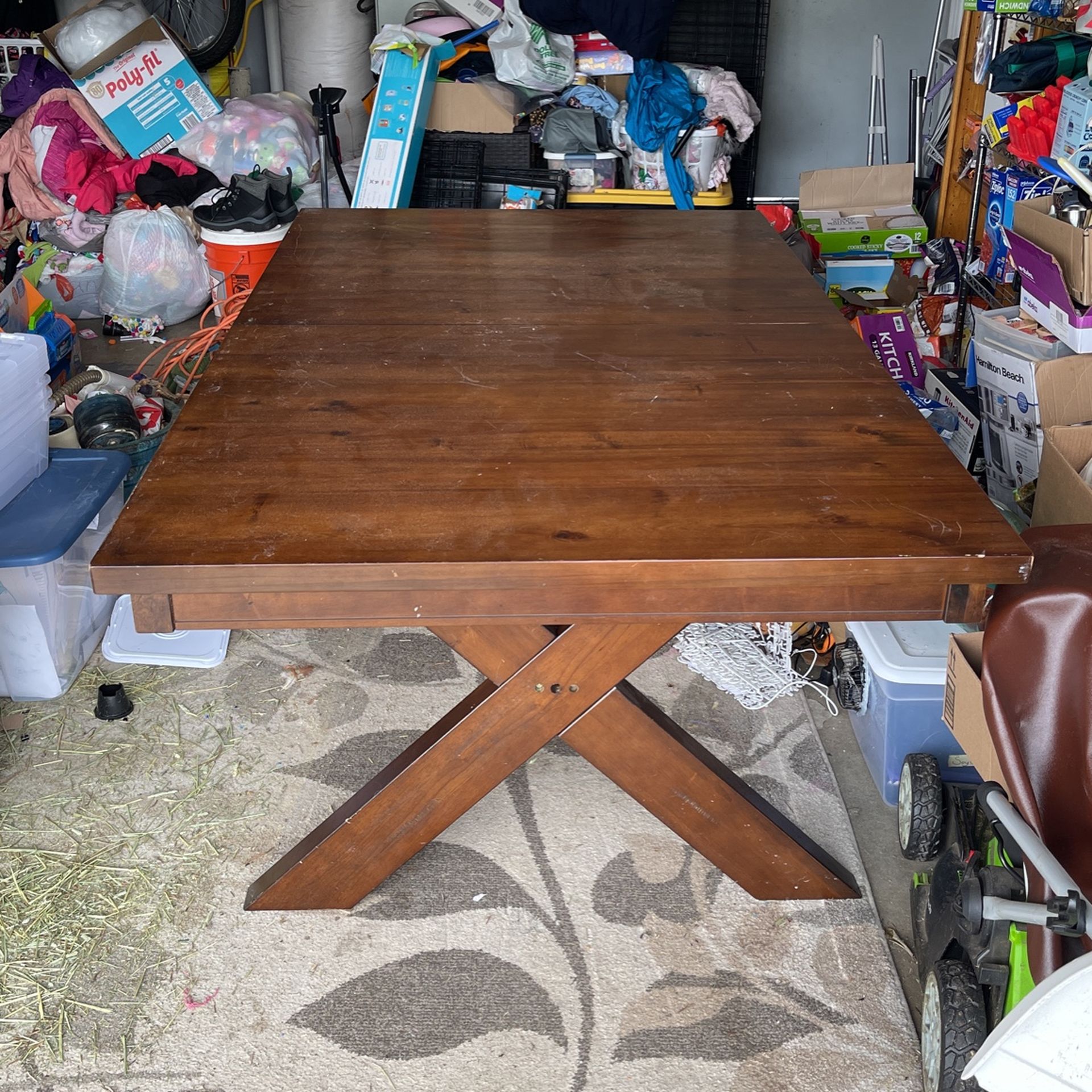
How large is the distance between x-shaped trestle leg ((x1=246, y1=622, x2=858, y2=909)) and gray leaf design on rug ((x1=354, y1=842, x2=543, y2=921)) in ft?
0.18

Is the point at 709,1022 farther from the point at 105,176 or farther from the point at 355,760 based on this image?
the point at 105,176

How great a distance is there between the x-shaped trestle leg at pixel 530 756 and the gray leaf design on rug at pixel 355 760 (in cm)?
25

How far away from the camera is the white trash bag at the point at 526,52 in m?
4.14

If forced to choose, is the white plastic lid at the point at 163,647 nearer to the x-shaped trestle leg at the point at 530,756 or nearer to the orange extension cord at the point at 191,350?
the x-shaped trestle leg at the point at 530,756

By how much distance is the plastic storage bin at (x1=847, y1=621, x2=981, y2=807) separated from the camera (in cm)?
189

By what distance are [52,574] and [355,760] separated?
69 centimetres

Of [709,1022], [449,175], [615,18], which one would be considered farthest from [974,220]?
[709,1022]

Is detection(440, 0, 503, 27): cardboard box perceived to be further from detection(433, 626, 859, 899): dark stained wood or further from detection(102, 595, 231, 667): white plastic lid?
detection(433, 626, 859, 899): dark stained wood

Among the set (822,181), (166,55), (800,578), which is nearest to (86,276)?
(166,55)

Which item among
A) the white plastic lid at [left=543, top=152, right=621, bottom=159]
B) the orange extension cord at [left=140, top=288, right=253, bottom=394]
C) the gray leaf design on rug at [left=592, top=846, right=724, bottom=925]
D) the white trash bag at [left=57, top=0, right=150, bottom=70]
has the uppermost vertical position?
the white trash bag at [left=57, top=0, right=150, bottom=70]

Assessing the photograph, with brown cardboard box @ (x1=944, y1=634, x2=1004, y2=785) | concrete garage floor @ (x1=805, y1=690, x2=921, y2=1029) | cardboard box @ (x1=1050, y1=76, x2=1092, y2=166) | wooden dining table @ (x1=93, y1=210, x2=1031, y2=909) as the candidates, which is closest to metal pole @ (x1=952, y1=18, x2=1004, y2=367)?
cardboard box @ (x1=1050, y1=76, x2=1092, y2=166)

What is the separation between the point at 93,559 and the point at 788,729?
1.41m

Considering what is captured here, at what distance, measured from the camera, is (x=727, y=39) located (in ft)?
15.1

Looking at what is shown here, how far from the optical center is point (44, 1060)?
1.53m
